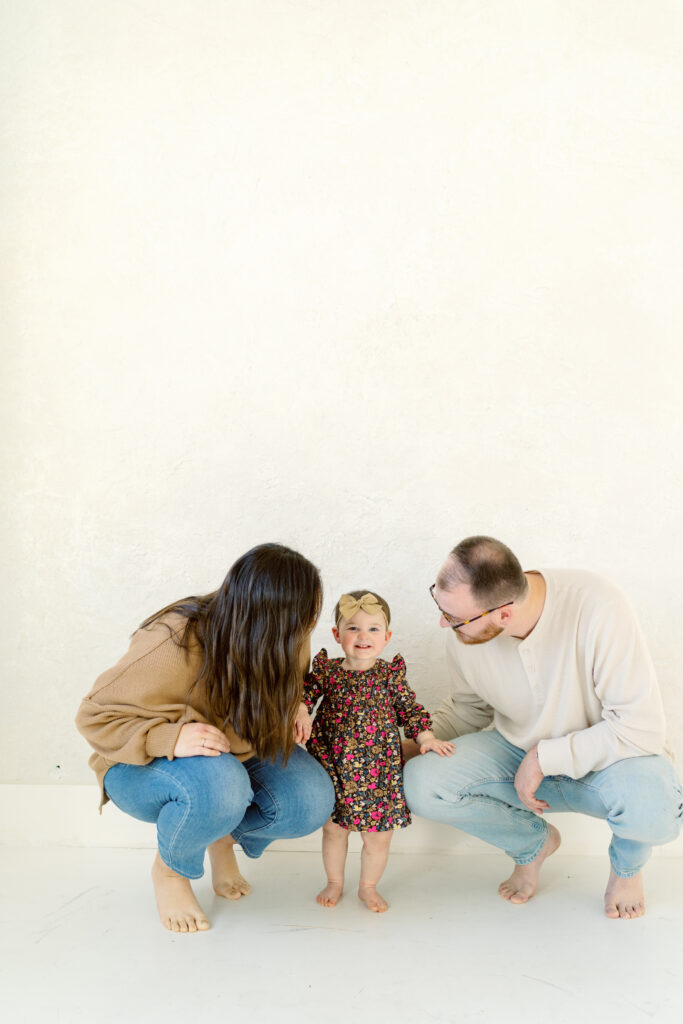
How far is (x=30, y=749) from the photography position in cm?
246

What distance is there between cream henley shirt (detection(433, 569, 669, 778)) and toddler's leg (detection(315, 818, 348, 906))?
46cm

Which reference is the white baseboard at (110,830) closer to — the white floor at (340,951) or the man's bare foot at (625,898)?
the white floor at (340,951)

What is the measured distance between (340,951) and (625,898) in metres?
A: 0.68

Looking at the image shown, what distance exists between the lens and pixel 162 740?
6.04ft

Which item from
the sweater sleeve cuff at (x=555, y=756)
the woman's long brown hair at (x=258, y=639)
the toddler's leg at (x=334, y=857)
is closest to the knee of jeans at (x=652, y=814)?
the sweater sleeve cuff at (x=555, y=756)

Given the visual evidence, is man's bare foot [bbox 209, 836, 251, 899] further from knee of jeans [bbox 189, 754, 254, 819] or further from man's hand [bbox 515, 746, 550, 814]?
man's hand [bbox 515, 746, 550, 814]

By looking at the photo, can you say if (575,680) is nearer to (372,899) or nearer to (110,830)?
(372,899)

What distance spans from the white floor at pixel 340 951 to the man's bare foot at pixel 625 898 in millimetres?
31

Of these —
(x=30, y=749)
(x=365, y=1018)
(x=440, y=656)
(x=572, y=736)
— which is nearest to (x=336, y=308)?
(x=440, y=656)

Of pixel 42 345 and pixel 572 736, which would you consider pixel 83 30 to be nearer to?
pixel 42 345

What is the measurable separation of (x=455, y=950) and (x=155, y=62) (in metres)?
2.33

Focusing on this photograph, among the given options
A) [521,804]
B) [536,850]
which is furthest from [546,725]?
[536,850]

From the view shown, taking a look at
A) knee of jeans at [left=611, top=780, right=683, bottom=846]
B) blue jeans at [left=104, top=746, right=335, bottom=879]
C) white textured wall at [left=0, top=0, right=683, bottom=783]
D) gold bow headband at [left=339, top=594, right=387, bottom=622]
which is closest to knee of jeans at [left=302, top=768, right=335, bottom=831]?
blue jeans at [left=104, top=746, right=335, bottom=879]

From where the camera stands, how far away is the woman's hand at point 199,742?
1841 mm
